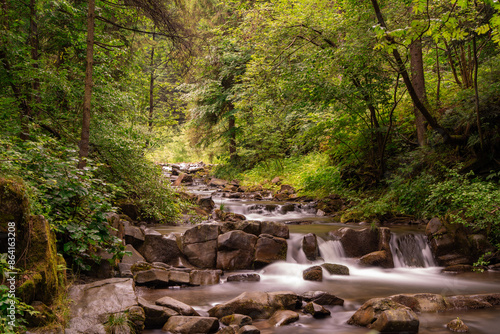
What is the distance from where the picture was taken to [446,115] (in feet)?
34.7

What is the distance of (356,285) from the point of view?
→ 22.9 ft

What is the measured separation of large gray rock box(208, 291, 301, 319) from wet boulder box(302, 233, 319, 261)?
116 inches

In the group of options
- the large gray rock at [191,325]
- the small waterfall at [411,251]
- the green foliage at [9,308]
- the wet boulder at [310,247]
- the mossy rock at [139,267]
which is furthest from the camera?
the wet boulder at [310,247]

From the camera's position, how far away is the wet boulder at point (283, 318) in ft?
16.5

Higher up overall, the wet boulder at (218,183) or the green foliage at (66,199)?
the wet boulder at (218,183)

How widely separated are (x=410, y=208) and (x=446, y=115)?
3.08 m

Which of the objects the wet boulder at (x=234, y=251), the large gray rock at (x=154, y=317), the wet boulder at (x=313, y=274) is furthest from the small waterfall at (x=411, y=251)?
the large gray rock at (x=154, y=317)

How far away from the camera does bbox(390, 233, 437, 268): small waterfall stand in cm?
828

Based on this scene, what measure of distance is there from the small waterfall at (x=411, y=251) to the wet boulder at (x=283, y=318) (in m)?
4.22

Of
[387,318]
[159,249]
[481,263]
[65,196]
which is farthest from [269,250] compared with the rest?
[65,196]

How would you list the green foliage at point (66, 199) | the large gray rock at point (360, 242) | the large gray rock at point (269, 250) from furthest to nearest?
1. the large gray rock at point (360, 242)
2. the large gray rock at point (269, 250)
3. the green foliage at point (66, 199)

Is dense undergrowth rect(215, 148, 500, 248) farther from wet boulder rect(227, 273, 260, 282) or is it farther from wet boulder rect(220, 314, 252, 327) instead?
wet boulder rect(220, 314, 252, 327)

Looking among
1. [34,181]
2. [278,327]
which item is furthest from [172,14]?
[278,327]

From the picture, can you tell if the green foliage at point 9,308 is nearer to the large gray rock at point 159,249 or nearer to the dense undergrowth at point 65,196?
the dense undergrowth at point 65,196
